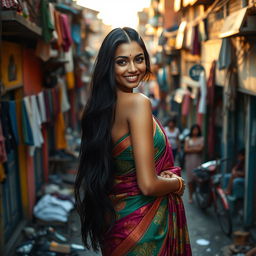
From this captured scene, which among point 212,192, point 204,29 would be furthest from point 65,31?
point 212,192

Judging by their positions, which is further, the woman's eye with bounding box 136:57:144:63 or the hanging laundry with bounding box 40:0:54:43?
the hanging laundry with bounding box 40:0:54:43

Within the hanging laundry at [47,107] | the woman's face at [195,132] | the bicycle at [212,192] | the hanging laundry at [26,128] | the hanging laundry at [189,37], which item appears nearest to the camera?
the hanging laundry at [26,128]

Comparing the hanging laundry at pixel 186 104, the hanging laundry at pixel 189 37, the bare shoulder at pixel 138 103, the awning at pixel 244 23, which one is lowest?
the hanging laundry at pixel 186 104

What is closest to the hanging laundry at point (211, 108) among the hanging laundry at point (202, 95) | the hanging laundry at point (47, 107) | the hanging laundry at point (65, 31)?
the hanging laundry at point (202, 95)

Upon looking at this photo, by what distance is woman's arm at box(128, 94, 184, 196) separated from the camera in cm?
229

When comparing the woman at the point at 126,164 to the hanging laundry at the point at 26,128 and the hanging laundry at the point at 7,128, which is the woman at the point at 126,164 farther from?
the hanging laundry at the point at 26,128

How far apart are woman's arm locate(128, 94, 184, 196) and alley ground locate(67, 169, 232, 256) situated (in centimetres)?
468

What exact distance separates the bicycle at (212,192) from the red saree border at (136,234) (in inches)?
216

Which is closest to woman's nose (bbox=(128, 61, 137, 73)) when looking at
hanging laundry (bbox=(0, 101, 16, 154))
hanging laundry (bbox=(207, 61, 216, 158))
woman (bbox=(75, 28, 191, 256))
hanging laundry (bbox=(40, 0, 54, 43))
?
woman (bbox=(75, 28, 191, 256))

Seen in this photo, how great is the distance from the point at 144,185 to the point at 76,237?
5998 millimetres

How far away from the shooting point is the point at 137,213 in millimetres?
2488

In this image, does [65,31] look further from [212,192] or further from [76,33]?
[76,33]

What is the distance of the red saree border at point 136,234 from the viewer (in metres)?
2.47

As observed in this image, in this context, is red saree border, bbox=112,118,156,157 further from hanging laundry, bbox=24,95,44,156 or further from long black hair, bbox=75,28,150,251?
hanging laundry, bbox=24,95,44,156
